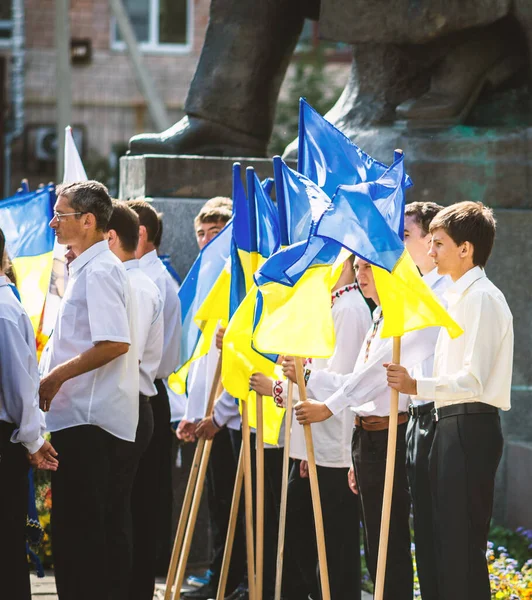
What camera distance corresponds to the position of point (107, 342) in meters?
5.19

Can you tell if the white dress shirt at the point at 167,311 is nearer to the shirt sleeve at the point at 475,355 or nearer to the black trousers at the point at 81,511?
the black trousers at the point at 81,511

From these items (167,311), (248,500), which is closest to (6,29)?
(167,311)

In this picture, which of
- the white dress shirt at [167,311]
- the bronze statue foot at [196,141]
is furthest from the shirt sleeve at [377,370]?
the bronze statue foot at [196,141]

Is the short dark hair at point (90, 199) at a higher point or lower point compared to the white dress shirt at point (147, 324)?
higher

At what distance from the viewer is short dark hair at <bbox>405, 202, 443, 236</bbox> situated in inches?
214

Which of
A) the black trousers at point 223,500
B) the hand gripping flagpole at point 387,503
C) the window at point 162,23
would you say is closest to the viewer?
the hand gripping flagpole at point 387,503

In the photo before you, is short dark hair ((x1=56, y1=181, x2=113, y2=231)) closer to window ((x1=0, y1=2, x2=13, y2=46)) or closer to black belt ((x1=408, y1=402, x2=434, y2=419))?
black belt ((x1=408, y1=402, x2=434, y2=419))

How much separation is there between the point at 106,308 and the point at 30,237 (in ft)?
6.93

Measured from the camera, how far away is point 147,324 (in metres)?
5.91

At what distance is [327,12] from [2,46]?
19.0 m

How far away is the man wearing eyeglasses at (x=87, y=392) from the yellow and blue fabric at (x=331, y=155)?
0.85m

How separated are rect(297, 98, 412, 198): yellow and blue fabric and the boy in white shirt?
1.41ft

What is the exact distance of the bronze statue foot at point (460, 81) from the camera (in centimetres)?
754

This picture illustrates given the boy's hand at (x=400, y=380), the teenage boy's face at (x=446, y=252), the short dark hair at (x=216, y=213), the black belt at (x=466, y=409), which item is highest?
the teenage boy's face at (x=446, y=252)
